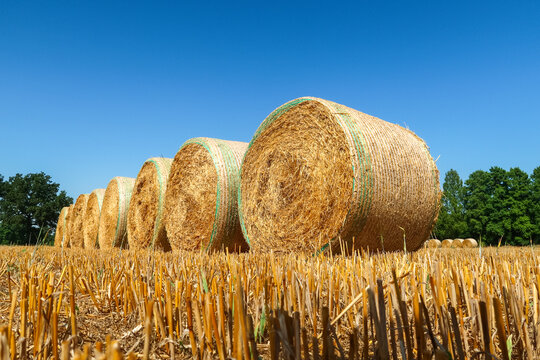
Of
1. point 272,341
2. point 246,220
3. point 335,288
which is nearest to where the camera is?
point 272,341

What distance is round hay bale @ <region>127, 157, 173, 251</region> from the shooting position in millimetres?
8039

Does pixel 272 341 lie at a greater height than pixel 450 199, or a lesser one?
lesser

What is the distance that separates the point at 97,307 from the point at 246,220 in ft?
12.6

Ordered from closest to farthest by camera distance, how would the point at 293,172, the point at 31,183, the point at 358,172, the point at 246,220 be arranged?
the point at 358,172, the point at 293,172, the point at 246,220, the point at 31,183

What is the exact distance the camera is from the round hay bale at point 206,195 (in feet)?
20.5

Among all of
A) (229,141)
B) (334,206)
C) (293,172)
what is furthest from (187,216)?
(334,206)

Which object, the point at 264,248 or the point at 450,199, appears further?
the point at 450,199

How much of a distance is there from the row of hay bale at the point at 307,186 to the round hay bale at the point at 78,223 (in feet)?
26.1

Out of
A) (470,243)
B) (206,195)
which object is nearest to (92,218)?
(206,195)

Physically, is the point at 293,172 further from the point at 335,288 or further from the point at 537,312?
the point at 537,312

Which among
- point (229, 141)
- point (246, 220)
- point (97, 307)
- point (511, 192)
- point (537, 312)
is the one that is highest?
point (511, 192)

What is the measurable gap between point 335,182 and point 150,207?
17.3ft

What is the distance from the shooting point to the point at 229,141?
22.7ft

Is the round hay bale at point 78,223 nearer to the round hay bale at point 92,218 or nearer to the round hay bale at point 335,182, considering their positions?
the round hay bale at point 92,218
